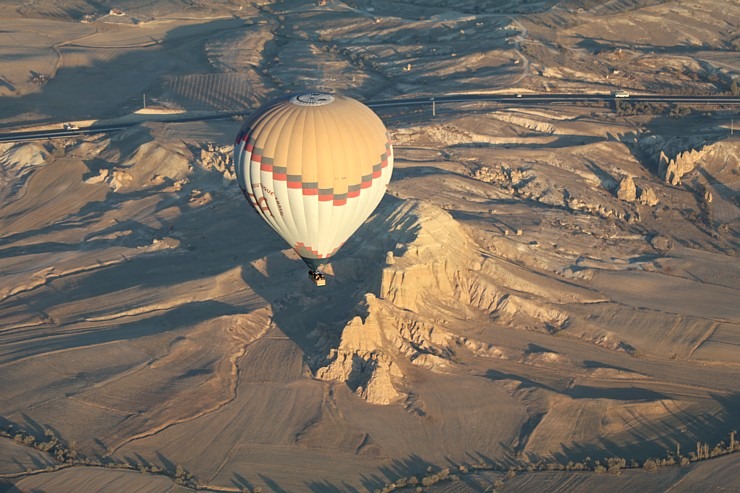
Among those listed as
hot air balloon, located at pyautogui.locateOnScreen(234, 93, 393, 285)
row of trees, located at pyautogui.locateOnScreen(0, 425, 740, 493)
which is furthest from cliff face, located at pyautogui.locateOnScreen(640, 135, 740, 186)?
hot air balloon, located at pyautogui.locateOnScreen(234, 93, 393, 285)

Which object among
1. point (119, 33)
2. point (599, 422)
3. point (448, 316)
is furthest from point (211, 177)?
point (119, 33)

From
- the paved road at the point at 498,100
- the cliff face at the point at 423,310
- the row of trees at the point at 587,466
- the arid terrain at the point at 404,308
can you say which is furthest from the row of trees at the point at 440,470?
the paved road at the point at 498,100

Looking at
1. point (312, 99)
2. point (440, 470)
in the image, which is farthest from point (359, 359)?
point (312, 99)

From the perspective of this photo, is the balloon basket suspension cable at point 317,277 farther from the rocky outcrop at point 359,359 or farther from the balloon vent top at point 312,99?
the balloon vent top at point 312,99

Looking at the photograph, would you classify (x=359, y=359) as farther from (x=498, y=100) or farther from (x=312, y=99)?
(x=498, y=100)

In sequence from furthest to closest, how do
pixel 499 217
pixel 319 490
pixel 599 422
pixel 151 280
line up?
pixel 499 217
pixel 151 280
pixel 599 422
pixel 319 490

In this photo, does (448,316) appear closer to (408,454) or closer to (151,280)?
(408,454)
